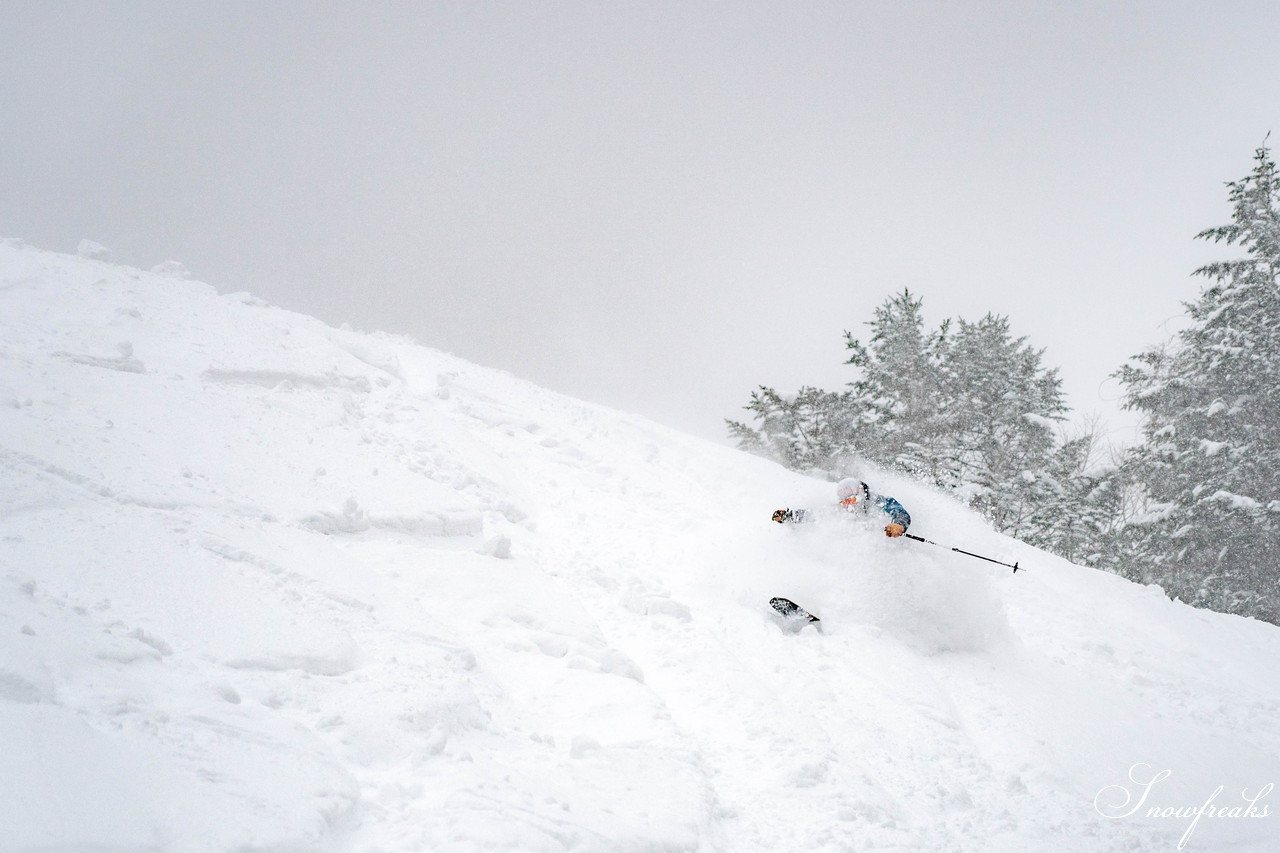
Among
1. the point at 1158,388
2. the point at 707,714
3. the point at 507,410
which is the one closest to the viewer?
the point at 707,714

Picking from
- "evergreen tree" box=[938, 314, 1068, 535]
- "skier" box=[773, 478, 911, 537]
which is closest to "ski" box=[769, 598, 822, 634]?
"skier" box=[773, 478, 911, 537]

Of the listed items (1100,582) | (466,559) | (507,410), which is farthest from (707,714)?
(507,410)

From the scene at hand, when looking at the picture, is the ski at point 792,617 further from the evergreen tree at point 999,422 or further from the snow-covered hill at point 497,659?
the evergreen tree at point 999,422

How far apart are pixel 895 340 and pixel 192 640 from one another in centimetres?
2706

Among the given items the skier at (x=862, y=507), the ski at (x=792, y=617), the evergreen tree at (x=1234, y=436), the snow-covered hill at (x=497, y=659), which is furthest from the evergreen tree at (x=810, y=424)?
the ski at (x=792, y=617)

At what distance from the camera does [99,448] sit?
24.1ft

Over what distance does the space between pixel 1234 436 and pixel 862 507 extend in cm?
1616

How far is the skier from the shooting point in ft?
30.4

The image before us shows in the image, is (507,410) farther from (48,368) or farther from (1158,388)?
(1158,388)

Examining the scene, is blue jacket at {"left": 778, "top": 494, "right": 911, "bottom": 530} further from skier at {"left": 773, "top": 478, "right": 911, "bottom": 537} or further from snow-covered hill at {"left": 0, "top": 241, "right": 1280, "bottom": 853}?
snow-covered hill at {"left": 0, "top": 241, "right": 1280, "bottom": 853}

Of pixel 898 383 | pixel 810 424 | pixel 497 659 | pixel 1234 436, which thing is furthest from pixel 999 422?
pixel 497 659

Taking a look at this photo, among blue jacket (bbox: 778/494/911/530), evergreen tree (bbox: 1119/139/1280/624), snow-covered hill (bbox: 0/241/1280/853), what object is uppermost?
evergreen tree (bbox: 1119/139/1280/624)

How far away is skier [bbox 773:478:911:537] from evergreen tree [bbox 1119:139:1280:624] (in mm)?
13033

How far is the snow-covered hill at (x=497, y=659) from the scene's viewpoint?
370cm
